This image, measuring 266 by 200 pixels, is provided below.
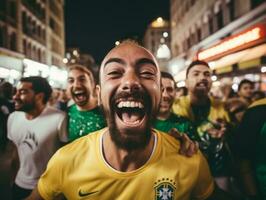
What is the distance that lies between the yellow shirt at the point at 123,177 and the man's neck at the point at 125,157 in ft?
0.11

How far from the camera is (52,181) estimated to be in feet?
6.97

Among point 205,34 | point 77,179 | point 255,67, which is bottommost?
point 77,179

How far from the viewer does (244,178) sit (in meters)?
3.26

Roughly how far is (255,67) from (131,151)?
43.9ft

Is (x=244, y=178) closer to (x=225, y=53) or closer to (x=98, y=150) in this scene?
(x=98, y=150)

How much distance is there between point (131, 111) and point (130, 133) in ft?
0.41

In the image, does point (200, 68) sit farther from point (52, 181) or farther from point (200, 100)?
point (52, 181)

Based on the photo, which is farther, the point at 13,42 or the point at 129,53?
the point at 13,42

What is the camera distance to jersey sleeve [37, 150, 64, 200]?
2.12 m

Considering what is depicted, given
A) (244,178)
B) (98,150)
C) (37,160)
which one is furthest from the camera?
(37,160)

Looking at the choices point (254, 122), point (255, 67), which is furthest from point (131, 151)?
point (255, 67)

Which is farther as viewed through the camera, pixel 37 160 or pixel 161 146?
pixel 37 160

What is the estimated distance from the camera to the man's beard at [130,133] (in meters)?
2.00

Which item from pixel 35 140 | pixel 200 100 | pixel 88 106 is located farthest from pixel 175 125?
pixel 35 140
